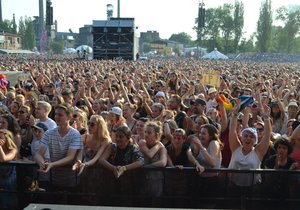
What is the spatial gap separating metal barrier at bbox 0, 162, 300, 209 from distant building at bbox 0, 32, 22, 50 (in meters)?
104

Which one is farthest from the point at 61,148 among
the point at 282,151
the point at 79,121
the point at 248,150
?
the point at 282,151

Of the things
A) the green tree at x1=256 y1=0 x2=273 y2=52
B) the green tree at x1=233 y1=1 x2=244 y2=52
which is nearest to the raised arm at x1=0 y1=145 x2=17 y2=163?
the green tree at x1=256 y1=0 x2=273 y2=52

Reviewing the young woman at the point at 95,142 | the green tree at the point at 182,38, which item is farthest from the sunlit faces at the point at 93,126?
the green tree at the point at 182,38

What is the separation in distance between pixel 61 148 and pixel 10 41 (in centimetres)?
11407

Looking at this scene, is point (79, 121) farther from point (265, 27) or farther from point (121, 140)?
point (265, 27)

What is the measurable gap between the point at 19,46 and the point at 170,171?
123m

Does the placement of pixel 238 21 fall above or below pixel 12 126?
above

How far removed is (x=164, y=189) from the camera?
3822mm

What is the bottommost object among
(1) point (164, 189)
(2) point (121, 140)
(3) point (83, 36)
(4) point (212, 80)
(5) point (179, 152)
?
(1) point (164, 189)

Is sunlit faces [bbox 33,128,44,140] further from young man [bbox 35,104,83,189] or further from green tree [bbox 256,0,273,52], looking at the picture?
green tree [bbox 256,0,273,52]

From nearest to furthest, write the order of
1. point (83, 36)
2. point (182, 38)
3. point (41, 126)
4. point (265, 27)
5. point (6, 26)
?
point (41, 126), point (265, 27), point (6, 26), point (83, 36), point (182, 38)

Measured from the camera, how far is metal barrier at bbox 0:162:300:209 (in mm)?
3787

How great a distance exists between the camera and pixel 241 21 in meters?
103

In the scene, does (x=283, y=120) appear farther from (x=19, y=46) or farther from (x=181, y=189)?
(x=19, y=46)
